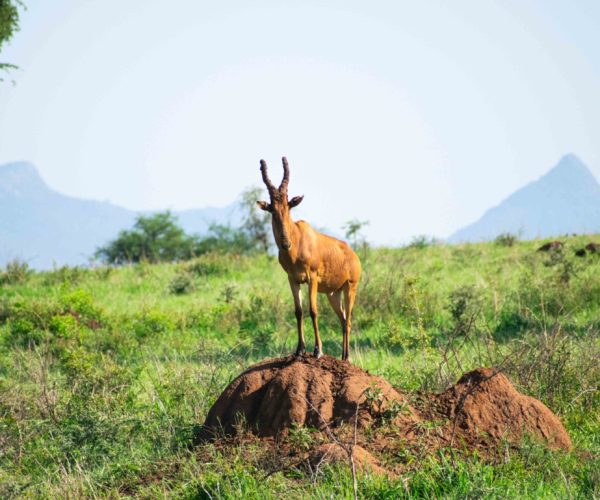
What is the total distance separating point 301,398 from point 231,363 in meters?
3.79

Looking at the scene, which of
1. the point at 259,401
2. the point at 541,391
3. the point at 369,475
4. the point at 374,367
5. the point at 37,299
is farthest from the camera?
the point at 37,299

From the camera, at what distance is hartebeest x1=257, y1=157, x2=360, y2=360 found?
7.71m

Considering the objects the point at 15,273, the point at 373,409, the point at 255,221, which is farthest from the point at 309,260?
the point at 255,221

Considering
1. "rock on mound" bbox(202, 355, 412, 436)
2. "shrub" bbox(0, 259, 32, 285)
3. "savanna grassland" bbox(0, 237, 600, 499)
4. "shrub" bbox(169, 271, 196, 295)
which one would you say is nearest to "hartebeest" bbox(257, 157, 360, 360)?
"rock on mound" bbox(202, 355, 412, 436)

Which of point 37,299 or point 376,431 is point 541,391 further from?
point 37,299

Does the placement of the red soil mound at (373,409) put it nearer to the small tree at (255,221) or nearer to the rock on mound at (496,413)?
the rock on mound at (496,413)

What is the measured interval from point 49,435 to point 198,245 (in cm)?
3489

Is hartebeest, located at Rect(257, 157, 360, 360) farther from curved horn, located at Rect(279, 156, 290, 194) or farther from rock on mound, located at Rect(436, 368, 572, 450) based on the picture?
rock on mound, located at Rect(436, 368, 572, 450)

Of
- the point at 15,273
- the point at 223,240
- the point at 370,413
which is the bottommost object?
the point at 370,413

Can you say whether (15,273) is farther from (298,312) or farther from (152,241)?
(152,241)

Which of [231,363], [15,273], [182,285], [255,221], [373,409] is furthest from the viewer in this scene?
[255,221]

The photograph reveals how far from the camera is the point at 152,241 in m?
45.5

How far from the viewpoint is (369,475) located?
6.66 metres

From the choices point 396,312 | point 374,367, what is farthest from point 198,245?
point 374,367
